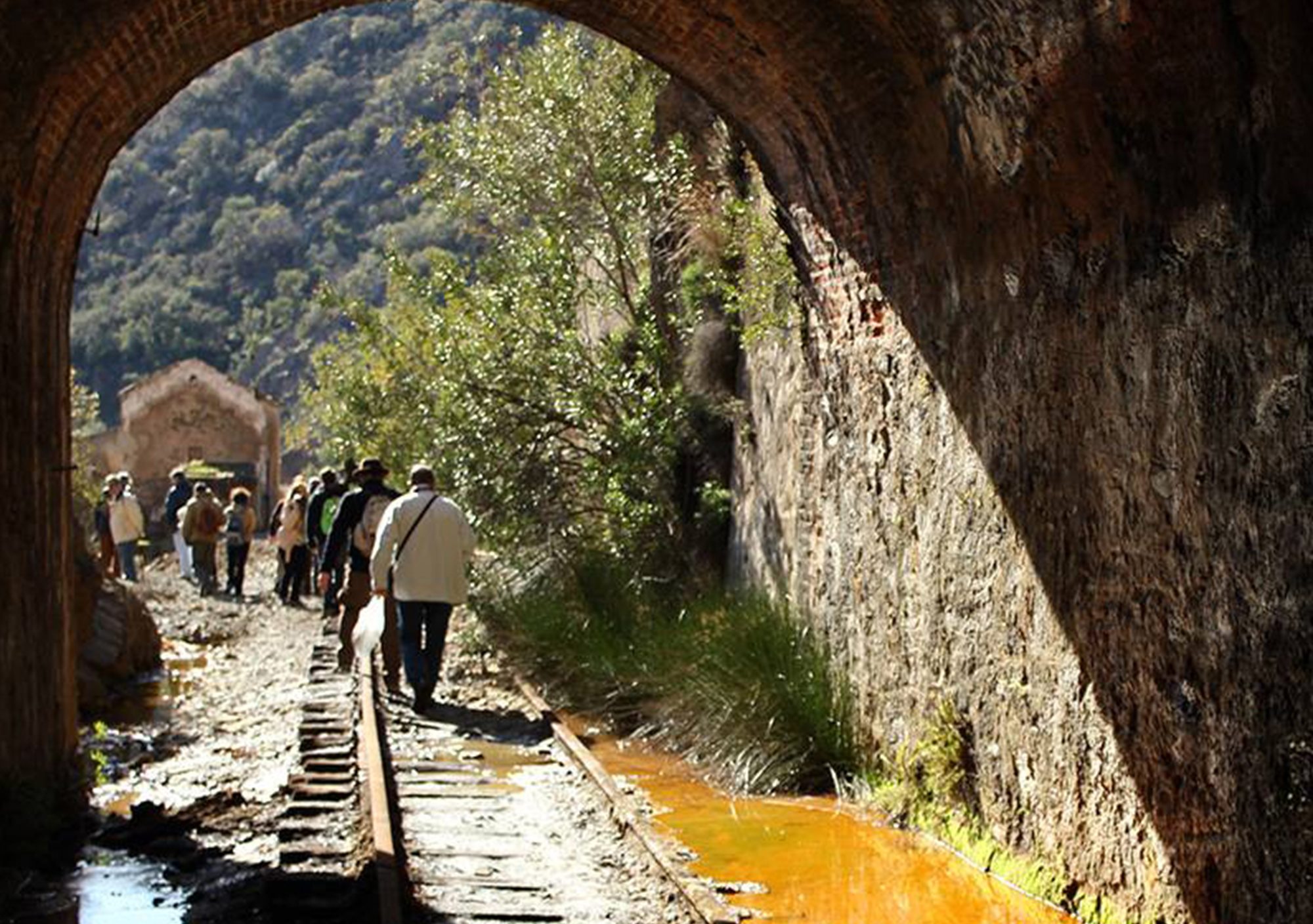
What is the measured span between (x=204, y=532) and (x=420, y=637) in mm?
12821

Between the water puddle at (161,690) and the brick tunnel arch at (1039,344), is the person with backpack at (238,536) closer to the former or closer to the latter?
the water puddle at (161,690)

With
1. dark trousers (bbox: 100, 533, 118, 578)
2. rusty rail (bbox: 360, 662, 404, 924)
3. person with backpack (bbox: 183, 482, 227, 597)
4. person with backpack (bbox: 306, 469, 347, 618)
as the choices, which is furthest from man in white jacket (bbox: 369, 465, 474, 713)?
dark trousers (bbox: 100, 533, 118, 578)

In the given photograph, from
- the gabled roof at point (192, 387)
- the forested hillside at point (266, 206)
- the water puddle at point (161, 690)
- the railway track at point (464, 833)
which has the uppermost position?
the forested hillside at point (266, 206)

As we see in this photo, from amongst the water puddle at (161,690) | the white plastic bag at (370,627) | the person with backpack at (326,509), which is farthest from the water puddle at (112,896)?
the person with backpack at (326,509)

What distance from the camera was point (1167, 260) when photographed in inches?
264

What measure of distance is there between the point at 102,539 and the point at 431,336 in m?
10.1

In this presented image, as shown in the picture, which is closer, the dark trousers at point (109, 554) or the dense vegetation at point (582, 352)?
the dense vegetation at point (582, 352)

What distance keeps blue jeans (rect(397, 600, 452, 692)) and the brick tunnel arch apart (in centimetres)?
279

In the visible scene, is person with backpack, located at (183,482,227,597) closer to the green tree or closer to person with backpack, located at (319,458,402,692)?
the green tree

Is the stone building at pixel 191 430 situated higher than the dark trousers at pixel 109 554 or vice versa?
the stone building at pixel 191 430

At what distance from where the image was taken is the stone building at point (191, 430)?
47812 mm

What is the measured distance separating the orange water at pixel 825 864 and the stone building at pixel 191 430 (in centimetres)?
3824

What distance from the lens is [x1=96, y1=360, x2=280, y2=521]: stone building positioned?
47812mm

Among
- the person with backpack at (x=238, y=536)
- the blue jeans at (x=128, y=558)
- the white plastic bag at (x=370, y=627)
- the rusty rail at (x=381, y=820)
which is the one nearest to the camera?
the rusty rail at (x=381, y=820)
